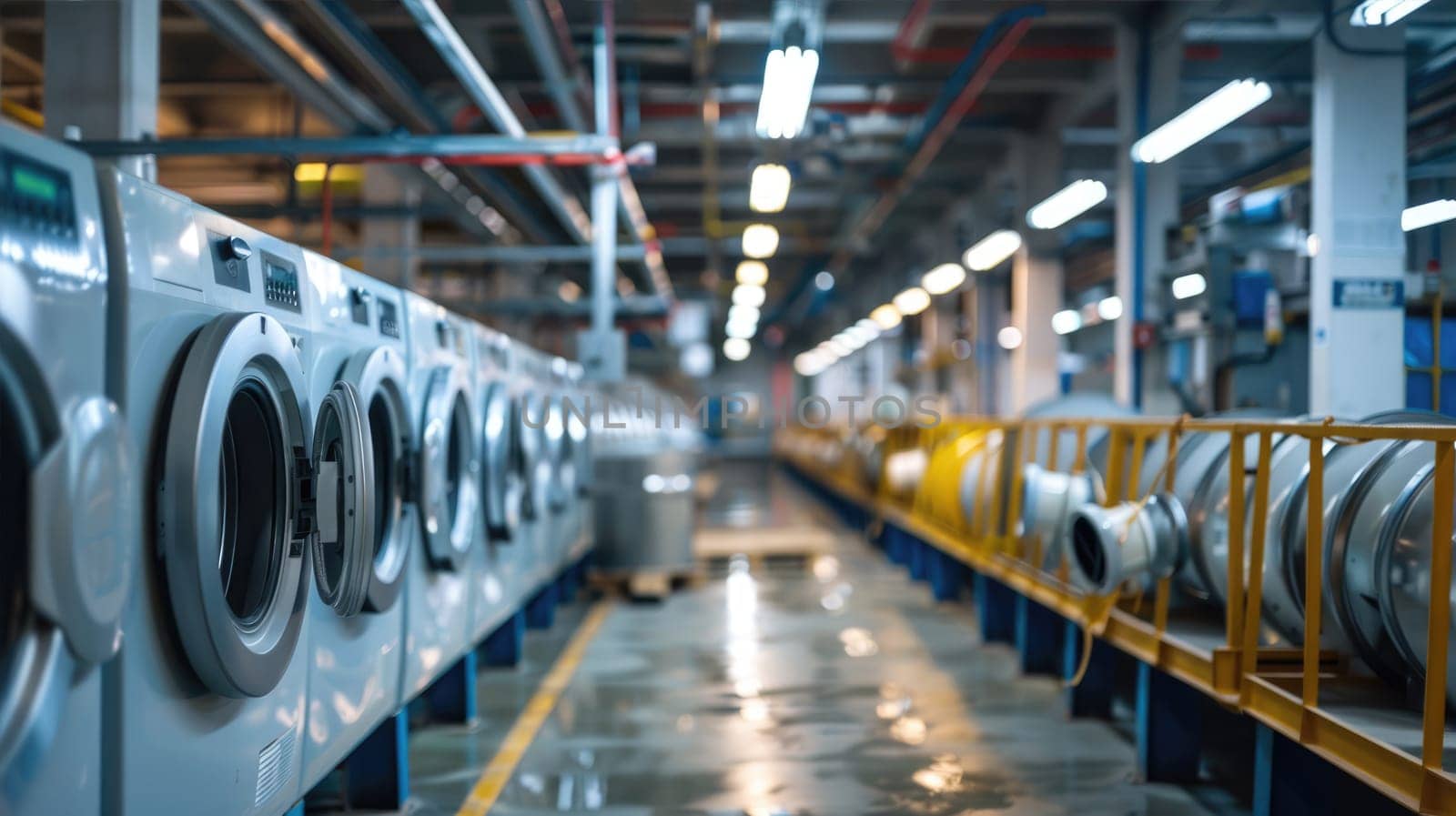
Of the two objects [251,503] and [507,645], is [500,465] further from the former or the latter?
[251,503]

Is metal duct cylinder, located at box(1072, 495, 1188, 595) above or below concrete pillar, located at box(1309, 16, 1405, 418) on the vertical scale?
below

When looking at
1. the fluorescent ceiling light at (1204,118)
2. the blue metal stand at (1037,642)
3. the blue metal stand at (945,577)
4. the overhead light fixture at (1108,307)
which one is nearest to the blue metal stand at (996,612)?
the blue metal stand at (1037,642)

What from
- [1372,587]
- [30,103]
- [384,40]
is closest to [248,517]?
[1372,587]

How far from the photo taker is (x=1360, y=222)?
651 cm

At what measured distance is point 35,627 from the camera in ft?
6.23

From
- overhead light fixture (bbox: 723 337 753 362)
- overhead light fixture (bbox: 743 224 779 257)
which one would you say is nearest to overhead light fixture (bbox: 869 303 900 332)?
overhead light fixture (bbox: 743 224 779 257)

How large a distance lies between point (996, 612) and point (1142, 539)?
3.14 meters

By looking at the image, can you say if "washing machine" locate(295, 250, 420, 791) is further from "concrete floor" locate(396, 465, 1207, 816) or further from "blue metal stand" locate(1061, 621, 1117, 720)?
"blue metal stand" locate(1061, 621, 1117, 720)

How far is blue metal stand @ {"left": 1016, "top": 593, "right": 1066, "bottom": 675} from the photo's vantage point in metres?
6.62

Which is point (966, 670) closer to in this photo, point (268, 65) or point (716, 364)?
point (268, 65)

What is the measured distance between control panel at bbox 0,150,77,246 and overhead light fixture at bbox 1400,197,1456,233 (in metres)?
5.51

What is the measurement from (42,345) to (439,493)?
2.71 meters

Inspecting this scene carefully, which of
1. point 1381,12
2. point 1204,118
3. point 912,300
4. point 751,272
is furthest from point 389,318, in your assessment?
point 912,300

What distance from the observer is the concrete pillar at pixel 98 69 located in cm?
543
